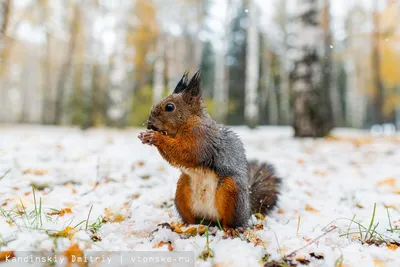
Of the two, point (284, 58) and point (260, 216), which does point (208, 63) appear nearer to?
point (284, 58)

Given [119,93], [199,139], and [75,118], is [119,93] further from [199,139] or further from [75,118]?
[199,139]

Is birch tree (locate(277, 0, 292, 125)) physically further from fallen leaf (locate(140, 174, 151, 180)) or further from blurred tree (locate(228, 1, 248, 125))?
fallen leaf (locate(140, 174, 151, 180))

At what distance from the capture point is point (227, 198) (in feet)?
7.16

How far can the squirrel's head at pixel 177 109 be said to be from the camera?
7.69 ft

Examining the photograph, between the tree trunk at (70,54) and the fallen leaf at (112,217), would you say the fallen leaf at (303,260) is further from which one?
the tree trunk at (70,54)

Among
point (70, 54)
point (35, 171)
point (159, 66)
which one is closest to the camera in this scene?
point (35, 171)

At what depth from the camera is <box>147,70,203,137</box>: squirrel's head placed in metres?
2.34

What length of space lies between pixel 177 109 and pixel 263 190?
1.01 metres

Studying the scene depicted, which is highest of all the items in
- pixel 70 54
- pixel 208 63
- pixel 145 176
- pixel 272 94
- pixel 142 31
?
pixel 142 31

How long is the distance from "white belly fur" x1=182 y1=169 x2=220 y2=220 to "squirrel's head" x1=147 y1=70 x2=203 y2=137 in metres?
0.33

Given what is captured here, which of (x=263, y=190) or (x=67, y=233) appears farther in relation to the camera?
(x=263, y=190)

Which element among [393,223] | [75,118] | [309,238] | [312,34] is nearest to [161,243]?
[309,238]

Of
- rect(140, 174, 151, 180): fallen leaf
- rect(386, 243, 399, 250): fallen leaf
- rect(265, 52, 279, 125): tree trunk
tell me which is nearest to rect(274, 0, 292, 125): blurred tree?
rect(265, 52, 279, 125): tree trunk

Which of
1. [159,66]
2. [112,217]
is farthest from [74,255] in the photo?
[159,66]
